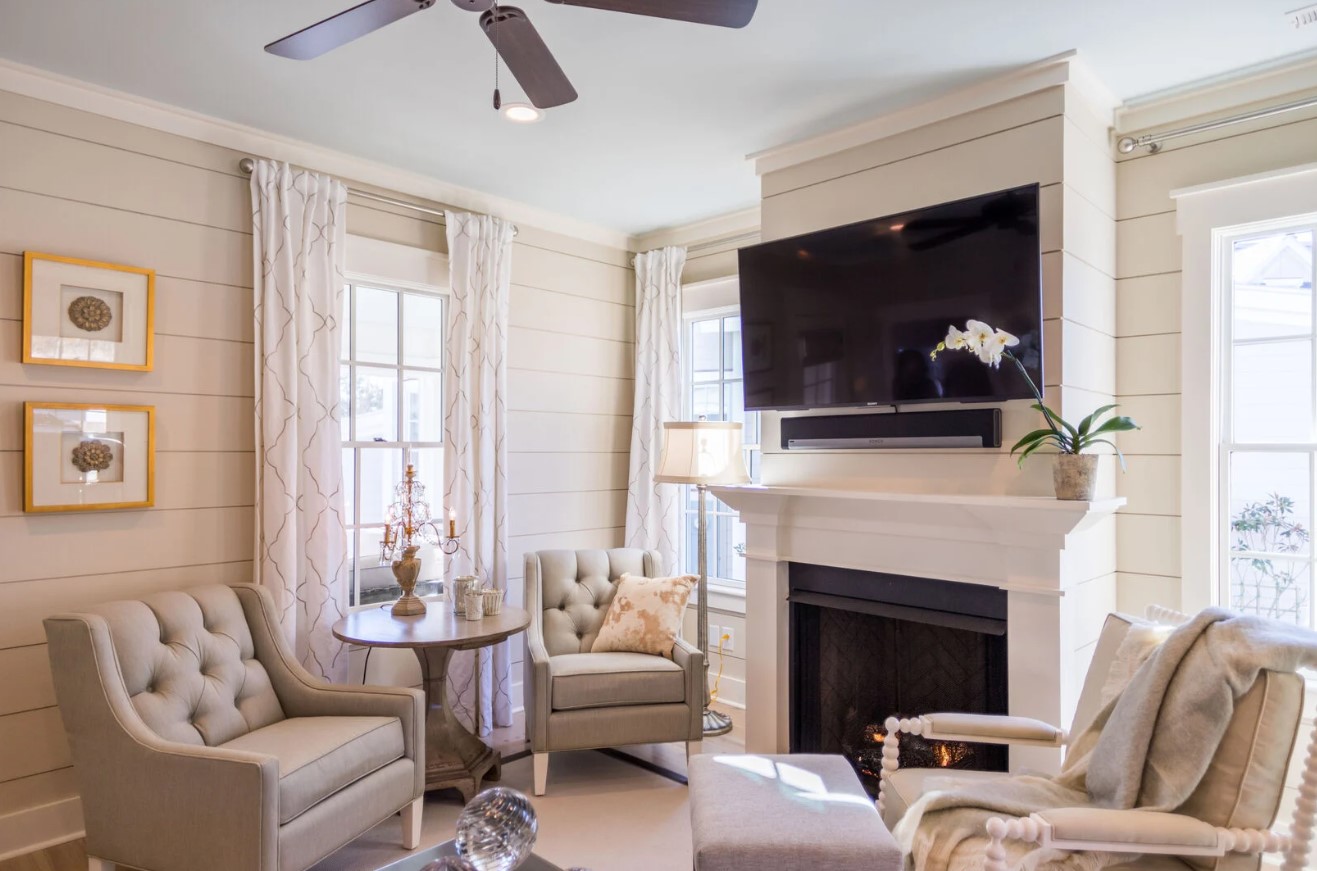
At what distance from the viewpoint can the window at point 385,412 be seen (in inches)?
137

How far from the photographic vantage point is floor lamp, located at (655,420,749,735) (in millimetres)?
3410

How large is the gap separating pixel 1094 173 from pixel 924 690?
75.8 inches

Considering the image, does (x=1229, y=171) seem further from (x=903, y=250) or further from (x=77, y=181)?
(x=77, y=181)

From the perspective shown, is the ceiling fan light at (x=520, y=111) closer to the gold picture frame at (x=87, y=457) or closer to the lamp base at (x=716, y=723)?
the gold picture frame at (x=87, y=457)

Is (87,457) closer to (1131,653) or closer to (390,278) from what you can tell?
(390,278)

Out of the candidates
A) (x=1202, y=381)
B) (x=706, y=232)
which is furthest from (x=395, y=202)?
(x=1202, y=381)

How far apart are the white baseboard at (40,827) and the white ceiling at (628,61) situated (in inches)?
97.8

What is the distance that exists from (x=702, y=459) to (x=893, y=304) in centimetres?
110

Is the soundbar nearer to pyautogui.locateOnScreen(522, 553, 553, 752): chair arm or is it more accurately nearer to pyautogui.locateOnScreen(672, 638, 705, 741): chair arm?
pyautogui.locateOnScreen(672, 638, 705, 741): chair arm

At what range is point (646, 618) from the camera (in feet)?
11.0

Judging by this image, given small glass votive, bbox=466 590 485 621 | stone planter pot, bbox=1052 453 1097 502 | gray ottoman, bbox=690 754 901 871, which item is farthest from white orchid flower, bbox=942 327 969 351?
small glass votive, bbox=466 590 485 621

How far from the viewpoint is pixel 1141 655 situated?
195 centimetres

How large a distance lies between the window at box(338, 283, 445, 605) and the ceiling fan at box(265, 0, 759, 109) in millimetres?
1751

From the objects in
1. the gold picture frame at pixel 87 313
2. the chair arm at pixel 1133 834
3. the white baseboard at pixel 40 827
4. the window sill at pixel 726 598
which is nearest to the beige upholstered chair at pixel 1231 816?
the chair arm at pixel 1133 834
